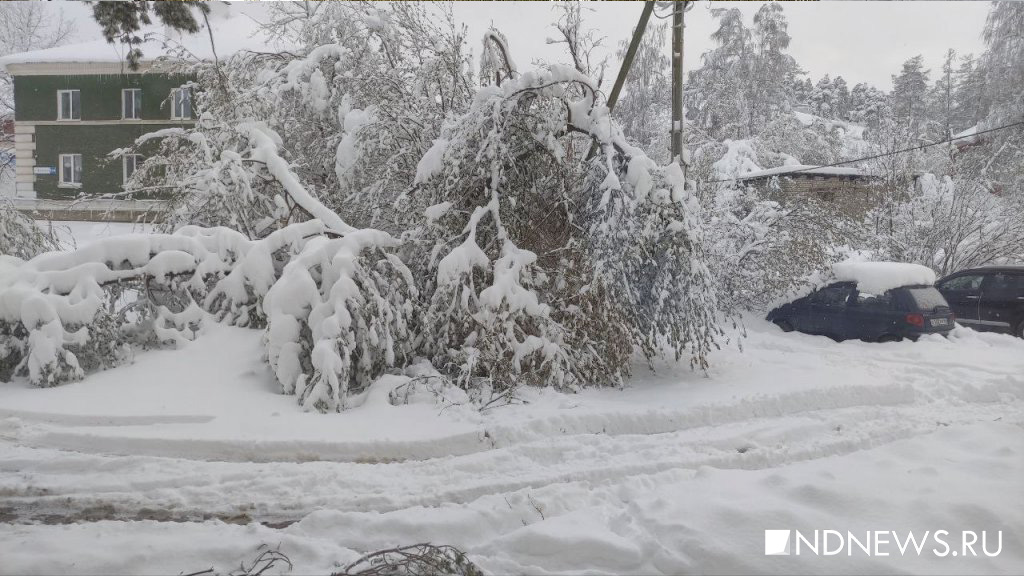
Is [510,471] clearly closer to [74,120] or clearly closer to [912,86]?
[74,120]

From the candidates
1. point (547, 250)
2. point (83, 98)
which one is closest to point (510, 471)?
point (547, 250)

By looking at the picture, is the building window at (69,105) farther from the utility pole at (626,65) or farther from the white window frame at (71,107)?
the utility pole at (626,65)

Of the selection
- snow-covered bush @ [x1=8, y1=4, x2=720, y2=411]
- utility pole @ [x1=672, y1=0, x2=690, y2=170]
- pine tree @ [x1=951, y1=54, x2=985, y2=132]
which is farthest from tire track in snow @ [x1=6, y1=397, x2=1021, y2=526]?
pine tree @ [x1=951, y1=54, x2=985, y2=132]

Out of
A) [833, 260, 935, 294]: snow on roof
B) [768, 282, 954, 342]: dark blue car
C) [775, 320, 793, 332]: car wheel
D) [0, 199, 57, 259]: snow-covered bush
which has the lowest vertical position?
[775, 320, 793, 332]: car wheel

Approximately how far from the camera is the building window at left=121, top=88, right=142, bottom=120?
2536 centimetres

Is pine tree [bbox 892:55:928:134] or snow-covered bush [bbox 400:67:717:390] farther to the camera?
pine tree [bbox 892:55:928:134]

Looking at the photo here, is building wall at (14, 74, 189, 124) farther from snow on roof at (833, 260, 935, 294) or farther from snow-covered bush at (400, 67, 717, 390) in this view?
snow on roof at (833, 260, 935, 294)

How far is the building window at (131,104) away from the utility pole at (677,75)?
2321 cm

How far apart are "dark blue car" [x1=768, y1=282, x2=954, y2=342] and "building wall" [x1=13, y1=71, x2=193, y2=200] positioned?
2415 cm

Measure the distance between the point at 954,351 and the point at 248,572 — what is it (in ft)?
34.6

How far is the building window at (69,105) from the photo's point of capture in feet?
83.4

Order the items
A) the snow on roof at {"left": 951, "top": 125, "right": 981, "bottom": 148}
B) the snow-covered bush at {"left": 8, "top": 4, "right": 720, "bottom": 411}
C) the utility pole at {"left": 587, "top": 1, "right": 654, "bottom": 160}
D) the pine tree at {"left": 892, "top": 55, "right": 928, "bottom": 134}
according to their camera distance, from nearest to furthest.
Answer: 1. the snow-covered bush at {"left": 8, "top": 4, "right": 720, "bottom": 411}
2. the utility pole at {"left": 587, "top": 1, "right": 654, "bottom": 160}
3. the snow on roof at {"left": 951, "top": 125, "right": 981, "bottom": 148}
4. the pine tree at {"left": 892, "top": 55, "right": 928, "bottom": 134}

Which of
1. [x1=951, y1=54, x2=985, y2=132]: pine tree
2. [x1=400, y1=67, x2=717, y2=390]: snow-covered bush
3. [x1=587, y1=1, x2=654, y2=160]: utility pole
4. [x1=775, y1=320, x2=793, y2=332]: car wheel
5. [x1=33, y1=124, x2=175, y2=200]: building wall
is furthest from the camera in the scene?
[x1=951, y1=54, x2=985, y2=132]: pine tree

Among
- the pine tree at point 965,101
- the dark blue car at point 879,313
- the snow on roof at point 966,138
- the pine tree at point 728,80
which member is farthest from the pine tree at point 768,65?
the dark blue car at point 879,313
